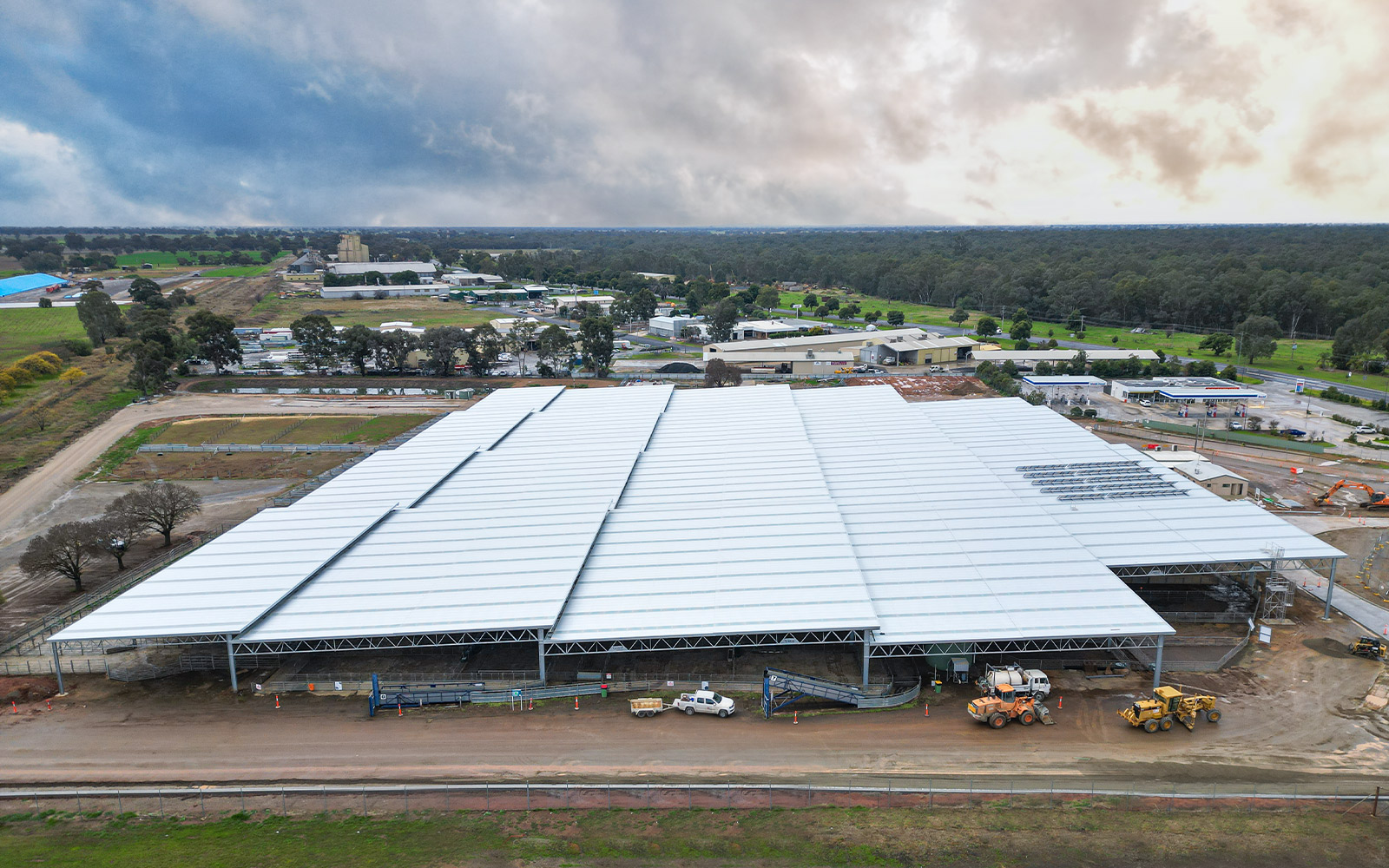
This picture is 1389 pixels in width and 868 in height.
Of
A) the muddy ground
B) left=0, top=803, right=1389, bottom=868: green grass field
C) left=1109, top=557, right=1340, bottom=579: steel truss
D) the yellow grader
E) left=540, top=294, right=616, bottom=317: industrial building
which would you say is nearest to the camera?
left=0, top=803, right=1389, bottom=868: green grass field

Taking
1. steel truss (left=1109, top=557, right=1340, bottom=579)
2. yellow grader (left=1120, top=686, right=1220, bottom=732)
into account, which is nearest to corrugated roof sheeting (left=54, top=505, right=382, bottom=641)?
yellow grader (left=1120, top=686, right=1220, bottom=732)

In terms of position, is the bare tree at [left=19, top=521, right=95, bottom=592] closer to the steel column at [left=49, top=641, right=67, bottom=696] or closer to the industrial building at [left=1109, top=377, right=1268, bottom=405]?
the steel column at [left=49, top=641, right=67, bottom=696]

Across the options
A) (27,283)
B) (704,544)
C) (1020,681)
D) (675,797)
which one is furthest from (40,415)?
(27,283)

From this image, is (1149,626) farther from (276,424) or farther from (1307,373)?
(1307,373)

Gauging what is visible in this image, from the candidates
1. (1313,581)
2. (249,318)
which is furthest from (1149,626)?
(249,318)

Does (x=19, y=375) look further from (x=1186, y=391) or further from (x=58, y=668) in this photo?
(x=1186, y=391)

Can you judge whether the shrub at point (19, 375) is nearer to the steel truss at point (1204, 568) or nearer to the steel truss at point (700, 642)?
the steel truss at point (700, 642)
